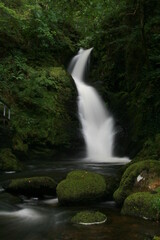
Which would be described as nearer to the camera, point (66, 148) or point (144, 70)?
point (144, 70)

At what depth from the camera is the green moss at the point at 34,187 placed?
22.6ft

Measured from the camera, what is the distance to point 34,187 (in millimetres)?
6875

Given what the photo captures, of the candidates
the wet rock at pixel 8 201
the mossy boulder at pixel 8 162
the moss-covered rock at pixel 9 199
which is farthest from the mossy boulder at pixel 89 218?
the mossy boulder at pixel 8 162

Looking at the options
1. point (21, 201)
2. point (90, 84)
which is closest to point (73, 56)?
point (90, 84)

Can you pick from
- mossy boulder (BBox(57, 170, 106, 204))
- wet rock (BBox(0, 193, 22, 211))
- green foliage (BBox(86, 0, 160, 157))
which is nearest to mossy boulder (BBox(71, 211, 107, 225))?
mossy boulder (BBox(57, 170, 106, 204))

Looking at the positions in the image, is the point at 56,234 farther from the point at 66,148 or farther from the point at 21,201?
the point at 66,148

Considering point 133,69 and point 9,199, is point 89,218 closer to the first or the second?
point 9,199

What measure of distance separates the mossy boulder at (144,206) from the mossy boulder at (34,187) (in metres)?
2.08

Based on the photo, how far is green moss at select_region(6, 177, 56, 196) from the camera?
688 centimetres

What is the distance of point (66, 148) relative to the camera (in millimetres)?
13000

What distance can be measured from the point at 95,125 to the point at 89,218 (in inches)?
371

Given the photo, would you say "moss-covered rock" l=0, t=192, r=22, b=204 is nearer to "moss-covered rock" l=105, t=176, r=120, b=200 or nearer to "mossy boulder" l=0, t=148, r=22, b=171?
"moss-covered rock" l=105, t=176, r=120, b=200

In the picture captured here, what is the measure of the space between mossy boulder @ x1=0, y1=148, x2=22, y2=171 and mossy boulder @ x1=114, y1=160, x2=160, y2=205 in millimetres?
4467

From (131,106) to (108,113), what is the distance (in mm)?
Answer: 1912
